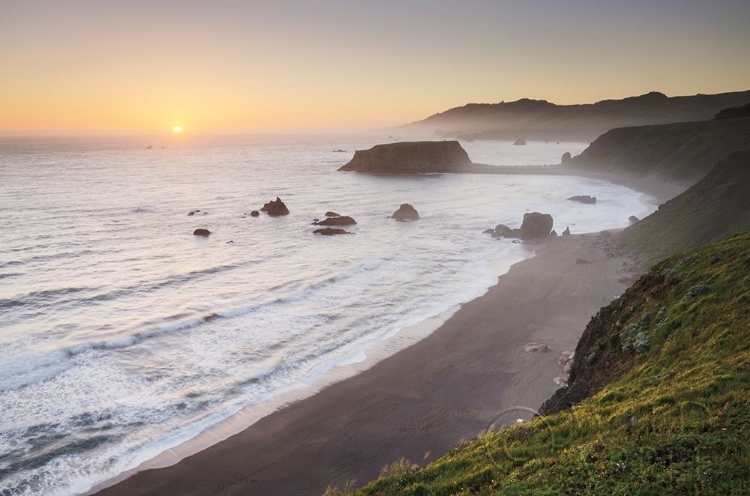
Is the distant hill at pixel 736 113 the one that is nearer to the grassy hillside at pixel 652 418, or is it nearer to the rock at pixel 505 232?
the rock at pixel 505 232

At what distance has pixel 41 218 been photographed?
5881 centimetres

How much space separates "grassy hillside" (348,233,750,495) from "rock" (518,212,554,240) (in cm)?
3597

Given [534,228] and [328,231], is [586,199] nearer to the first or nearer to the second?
[534,228]

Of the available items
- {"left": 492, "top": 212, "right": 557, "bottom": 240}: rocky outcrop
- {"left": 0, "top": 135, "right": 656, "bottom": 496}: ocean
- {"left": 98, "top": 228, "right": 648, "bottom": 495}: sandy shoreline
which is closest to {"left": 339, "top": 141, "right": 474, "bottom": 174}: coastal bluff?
{"left": 0, "top": 135, "right": 656, "bottom": 496}: ocean

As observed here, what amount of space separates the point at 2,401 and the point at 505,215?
59.7 metres

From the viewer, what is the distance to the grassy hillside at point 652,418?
8320 mm

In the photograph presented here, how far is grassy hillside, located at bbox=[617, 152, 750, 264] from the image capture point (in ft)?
116

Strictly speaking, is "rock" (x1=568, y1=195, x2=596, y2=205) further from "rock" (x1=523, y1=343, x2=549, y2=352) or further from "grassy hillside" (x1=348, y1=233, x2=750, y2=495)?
Answer: "grassy hillside" (x1=348, y1=233, x2=750, y2=495)

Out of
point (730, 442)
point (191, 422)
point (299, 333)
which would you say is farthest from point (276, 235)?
point (730, 442)

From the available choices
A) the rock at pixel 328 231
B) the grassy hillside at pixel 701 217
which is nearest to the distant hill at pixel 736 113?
the grassy hillside at pixel 701 217

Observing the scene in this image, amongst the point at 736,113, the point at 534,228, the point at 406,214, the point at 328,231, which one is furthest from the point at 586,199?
the point at 736,113

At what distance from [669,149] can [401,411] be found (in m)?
103

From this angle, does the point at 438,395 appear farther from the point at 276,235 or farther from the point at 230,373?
the point at 276,235

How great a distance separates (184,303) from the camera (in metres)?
32.4
